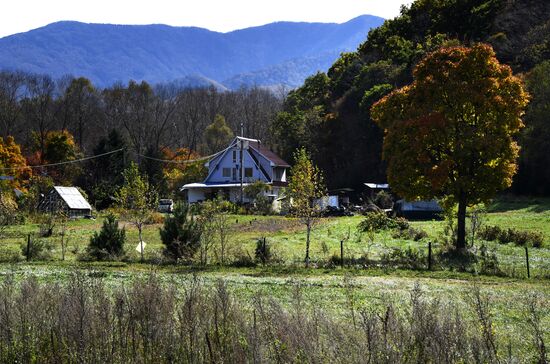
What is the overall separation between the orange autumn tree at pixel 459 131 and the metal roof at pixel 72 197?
37596mm

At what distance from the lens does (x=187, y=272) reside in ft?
81.5

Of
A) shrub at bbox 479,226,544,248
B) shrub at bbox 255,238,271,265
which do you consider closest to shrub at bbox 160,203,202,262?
shrub at bbox 255,238,271,265

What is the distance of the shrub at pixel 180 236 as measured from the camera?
2881 centimetres

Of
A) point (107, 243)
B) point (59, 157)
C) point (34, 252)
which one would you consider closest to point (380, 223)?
point (107, 243)

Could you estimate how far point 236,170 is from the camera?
261 feet

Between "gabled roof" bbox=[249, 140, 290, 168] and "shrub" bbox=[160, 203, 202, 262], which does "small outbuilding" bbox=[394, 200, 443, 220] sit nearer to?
"gabled roof" bbox=[249, 140, 290, 168]

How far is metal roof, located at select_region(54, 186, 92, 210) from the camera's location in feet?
195

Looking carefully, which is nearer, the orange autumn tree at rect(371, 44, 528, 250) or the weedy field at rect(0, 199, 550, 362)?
the weedy field at rect(0, 199, 550, 362)

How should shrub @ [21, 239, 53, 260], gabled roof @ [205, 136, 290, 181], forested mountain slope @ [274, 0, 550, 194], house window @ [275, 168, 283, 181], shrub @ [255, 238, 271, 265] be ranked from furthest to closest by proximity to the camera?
house window @ [275, 168, 283, 181], gabled roof @ [205, 136, 290, 181], forested mountain slope @ [274, 0, 550, 194], shrub @ [21, 239, 53, 260], shrub @ [255, 238, 271, 265]

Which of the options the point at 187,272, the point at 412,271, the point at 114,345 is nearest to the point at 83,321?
the point at 114,345

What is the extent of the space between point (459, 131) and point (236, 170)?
50730mm

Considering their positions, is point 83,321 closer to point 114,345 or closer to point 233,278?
point 114,345

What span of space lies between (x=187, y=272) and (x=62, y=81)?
96.2 m

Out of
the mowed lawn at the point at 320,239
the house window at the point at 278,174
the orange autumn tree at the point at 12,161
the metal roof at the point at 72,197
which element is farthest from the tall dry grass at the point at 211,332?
the house window at the point at 278,174
